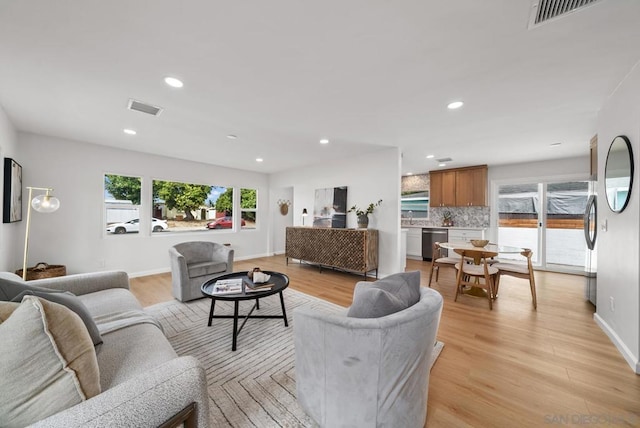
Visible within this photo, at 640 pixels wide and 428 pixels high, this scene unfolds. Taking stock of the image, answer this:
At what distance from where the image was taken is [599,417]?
146 centimetres

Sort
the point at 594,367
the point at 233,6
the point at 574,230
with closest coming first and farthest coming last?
1. the point at 233,6
2. the point at 594,367
3. the point at 574,230

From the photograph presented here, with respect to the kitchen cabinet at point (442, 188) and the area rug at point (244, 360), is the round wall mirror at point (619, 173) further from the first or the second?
the kitchen cabinet at point (442, 188)

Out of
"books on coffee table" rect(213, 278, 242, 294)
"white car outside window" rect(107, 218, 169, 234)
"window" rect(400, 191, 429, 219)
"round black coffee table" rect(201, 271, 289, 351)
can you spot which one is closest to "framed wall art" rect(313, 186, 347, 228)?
"window" rect(400, 191, 429, 219)

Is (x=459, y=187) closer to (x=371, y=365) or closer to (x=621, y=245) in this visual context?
(x=621, y=245)

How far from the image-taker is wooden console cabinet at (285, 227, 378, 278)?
425cm

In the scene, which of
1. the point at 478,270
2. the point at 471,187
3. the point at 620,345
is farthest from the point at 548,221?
the point at 620,345

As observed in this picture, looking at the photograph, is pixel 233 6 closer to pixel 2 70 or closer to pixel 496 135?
pixel 2 70

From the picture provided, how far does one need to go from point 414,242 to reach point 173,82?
6.00 m

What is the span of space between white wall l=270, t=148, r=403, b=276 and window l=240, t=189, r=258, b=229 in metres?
2.04

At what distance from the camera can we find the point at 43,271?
329cm

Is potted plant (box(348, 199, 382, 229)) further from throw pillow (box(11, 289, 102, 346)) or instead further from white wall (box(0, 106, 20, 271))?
white wall (box(0, 106, 20, 271))

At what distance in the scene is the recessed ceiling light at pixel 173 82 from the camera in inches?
84.0

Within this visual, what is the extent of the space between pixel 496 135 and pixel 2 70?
545 centimetres

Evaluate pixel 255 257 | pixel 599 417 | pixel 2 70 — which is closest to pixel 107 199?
pixel 2 70
